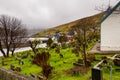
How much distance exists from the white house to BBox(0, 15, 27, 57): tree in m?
21.8

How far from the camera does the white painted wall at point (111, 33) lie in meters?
21.0

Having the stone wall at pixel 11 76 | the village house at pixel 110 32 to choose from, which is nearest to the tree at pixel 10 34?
the village house at pixel 110 32

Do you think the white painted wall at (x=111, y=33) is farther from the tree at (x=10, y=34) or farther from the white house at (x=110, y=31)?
the tree at (x=10, y=34)

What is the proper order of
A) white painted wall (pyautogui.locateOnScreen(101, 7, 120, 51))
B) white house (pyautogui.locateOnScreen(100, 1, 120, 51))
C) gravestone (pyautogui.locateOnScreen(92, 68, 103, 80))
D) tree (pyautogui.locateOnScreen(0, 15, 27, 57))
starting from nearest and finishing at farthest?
gravestone (pyautogui.locateOnScreen(92, 68, 103, 80)), white house (pyautogui.locateOnScreen(100, 1, 120, 51)), white painted wall (pyautogui.locateOnScreen(101, 7, 120, 51)), tree (pyautogui.locateOnScreen(0, 15, 27, 57))

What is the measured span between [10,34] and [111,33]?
78.7ft

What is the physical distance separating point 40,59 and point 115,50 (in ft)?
35.5

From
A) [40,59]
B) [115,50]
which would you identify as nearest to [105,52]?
[115,50]

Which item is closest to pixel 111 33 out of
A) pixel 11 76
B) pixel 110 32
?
pixel 110 32

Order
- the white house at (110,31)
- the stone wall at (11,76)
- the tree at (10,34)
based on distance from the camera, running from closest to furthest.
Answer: the stone wall at (11,76) → the white house at (110,31) → the tree at (10,34)

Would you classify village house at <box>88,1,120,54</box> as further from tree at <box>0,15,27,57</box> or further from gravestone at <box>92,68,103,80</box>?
tree at <box>0,15,27,57</box>

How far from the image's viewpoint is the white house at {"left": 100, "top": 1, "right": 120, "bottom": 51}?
68.5 ft

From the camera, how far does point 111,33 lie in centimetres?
2133

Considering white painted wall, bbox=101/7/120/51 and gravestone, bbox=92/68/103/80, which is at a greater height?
white painted wall, bbox=101/7/120/51

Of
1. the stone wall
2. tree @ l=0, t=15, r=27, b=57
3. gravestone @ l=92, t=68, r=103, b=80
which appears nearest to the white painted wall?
gravestone @ l=92, t=68, r=103, b=80
